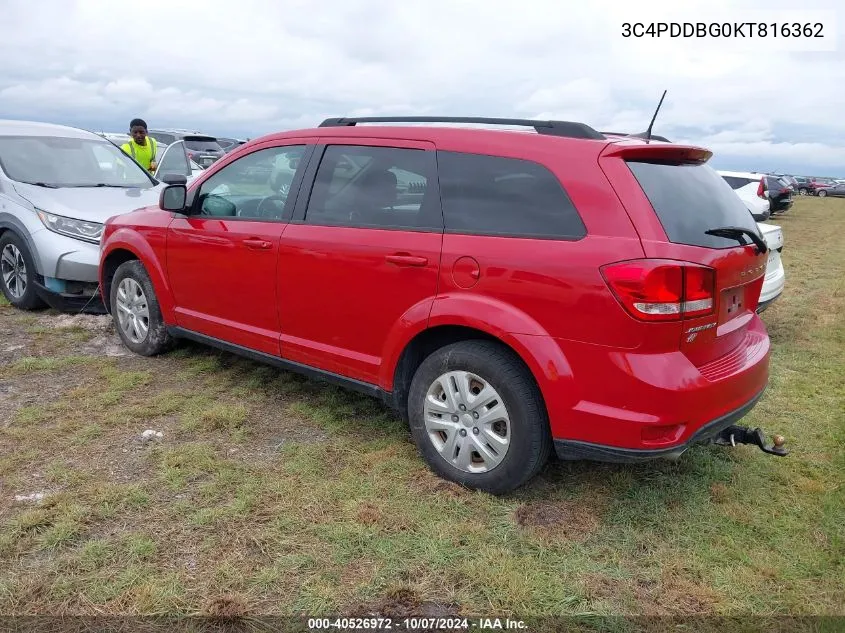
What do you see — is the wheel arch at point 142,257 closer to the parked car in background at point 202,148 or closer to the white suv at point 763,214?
the white suv at point 763,214

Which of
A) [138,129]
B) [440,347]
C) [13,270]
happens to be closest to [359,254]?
[440,347]

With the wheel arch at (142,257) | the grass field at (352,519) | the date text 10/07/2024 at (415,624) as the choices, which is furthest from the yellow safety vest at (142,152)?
the date text 10/07/2024 at (415,624)

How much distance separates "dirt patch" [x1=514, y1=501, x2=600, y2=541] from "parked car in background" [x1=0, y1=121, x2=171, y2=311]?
A: 459 centimetres

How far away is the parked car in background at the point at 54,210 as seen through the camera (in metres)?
5.95

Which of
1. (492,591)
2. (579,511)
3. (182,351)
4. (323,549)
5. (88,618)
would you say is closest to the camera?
(88,618)

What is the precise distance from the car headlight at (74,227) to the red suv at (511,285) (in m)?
2.62

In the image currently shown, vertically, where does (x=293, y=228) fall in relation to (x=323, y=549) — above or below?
above

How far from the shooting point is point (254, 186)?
14.1 feet

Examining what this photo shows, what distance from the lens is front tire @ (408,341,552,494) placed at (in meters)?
3.00

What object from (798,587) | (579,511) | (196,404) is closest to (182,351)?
(196,404)

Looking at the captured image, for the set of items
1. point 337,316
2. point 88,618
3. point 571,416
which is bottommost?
point 88,618

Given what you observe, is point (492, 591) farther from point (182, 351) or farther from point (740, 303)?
point (182, 351)

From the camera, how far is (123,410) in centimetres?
413

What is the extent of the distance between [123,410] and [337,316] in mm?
→ 1549
